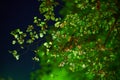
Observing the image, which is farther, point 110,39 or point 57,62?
point 57,62

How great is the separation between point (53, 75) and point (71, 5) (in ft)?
9.28

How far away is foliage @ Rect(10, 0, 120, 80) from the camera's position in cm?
916

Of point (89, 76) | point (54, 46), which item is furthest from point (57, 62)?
point (89, 76)

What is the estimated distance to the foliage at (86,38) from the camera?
9156 mm

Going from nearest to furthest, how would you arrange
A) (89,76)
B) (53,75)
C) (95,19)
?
1. (95,19)
2. (89,76)
3. (53,75)

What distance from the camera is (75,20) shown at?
9.36 meters

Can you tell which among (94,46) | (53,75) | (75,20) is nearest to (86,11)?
(75,20)

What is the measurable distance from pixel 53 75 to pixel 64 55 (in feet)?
4.89

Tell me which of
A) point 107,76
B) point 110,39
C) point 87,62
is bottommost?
point 107,76

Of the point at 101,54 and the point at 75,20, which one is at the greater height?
the point at 75,20

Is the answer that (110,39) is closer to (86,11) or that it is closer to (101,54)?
(101,54)

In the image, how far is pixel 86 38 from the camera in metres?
9.44

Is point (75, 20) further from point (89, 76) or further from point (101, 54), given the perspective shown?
point (89, 76)

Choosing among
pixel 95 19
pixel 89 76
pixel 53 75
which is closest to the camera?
pixel 95 19
